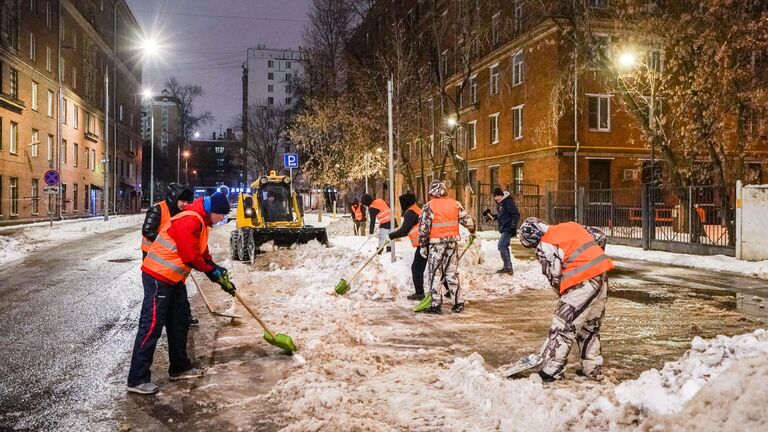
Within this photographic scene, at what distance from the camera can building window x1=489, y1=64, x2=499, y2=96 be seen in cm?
3509

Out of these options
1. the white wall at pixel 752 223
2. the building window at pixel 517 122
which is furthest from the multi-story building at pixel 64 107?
the white wall at pixel 752 223

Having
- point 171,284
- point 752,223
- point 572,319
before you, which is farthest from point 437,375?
point 752,223

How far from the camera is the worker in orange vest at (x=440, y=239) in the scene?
27.6 ft

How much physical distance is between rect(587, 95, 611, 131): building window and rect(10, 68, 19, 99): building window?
3253cm

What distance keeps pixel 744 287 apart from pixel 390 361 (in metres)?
8.70

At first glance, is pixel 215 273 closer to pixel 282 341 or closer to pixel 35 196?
pixel 282 341

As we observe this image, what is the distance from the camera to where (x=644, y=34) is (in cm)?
1784

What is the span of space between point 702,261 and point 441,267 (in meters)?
9.95

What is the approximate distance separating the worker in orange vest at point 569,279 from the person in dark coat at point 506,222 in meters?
7.10

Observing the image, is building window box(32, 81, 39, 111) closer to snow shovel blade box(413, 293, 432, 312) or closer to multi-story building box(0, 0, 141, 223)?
multi-story building box(0, 0, 141, 223)

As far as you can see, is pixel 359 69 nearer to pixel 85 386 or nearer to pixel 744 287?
pixel 744 287

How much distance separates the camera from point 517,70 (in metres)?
32.9

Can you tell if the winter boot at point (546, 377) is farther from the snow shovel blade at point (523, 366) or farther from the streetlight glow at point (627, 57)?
the streetlight glow at point (627, 57)

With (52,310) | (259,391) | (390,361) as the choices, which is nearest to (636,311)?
(390,361)
